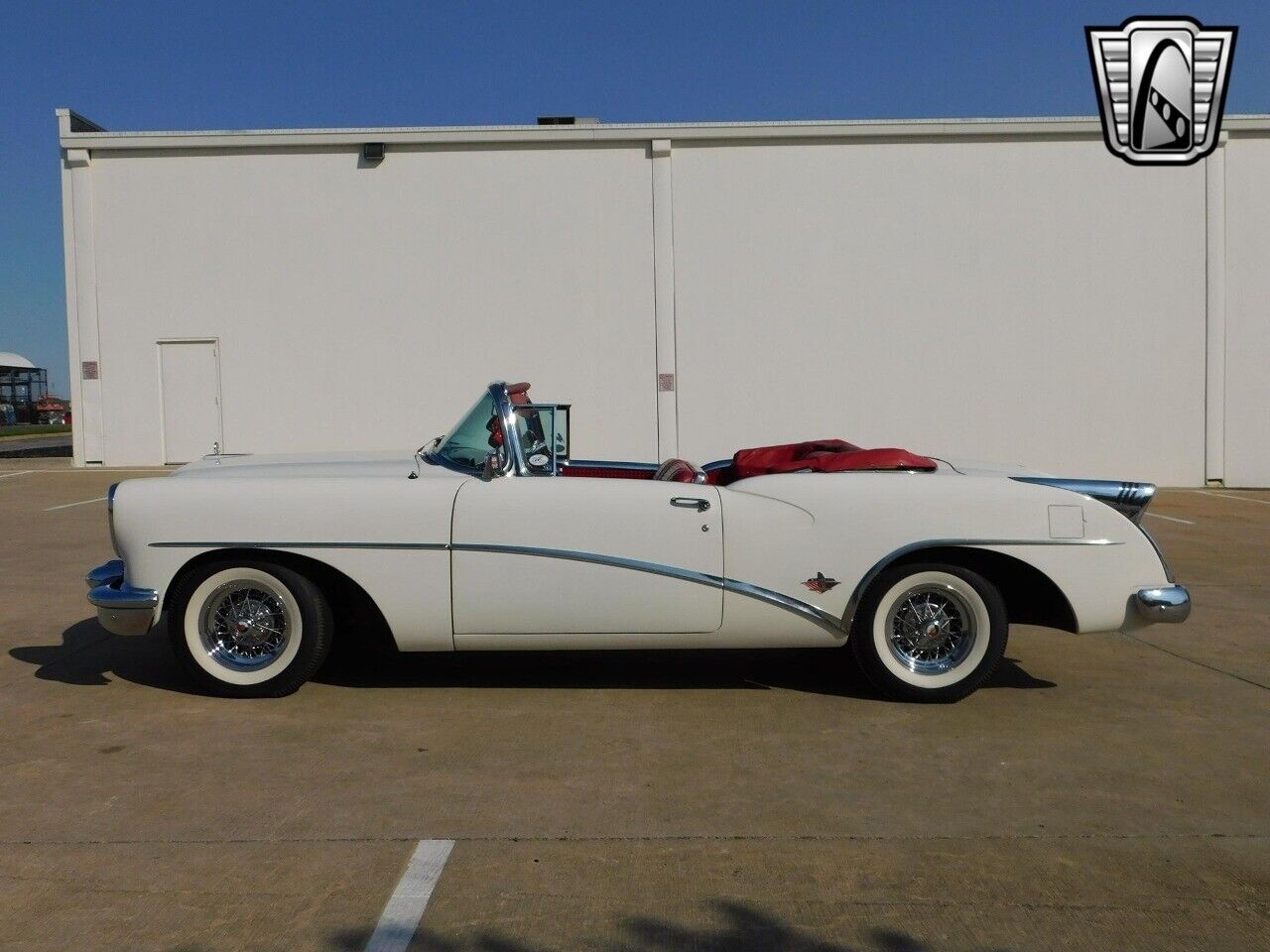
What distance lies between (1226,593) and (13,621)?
796 centimetres

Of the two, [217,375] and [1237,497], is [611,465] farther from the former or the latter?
[217,375]

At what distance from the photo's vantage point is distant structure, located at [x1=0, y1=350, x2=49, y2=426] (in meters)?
56.1

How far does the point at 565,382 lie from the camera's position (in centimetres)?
1791

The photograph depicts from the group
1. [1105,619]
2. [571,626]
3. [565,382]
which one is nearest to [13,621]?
[571,626]

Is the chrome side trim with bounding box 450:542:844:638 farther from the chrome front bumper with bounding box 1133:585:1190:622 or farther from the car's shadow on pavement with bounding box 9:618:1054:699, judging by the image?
the chrome front bumper with bounding box 1133:585:1190:622

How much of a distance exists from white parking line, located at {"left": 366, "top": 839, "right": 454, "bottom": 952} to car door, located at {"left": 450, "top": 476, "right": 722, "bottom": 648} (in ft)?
4.98

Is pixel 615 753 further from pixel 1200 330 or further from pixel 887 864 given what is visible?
pixel 1200 330

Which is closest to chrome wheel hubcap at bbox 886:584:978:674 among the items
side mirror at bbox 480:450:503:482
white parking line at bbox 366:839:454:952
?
side mirror at bbox 480:450:503:482

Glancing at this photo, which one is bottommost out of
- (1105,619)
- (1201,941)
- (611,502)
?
(1201,941)

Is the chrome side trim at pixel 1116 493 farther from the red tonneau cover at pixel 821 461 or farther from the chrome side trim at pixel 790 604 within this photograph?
the chrome side trim at pixel 790 604

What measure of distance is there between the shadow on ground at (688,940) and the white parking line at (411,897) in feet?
0.13

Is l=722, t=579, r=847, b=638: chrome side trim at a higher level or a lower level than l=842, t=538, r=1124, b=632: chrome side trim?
lower

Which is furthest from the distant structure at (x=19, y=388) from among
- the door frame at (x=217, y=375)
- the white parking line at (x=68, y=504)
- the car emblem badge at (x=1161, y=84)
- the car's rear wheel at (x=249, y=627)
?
the car's rear wheel at (x=249, y=627)

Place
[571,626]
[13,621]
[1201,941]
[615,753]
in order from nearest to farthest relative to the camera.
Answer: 1. [1201,941]
2. [615,753]
3. [571,626]
4. [13,621]
